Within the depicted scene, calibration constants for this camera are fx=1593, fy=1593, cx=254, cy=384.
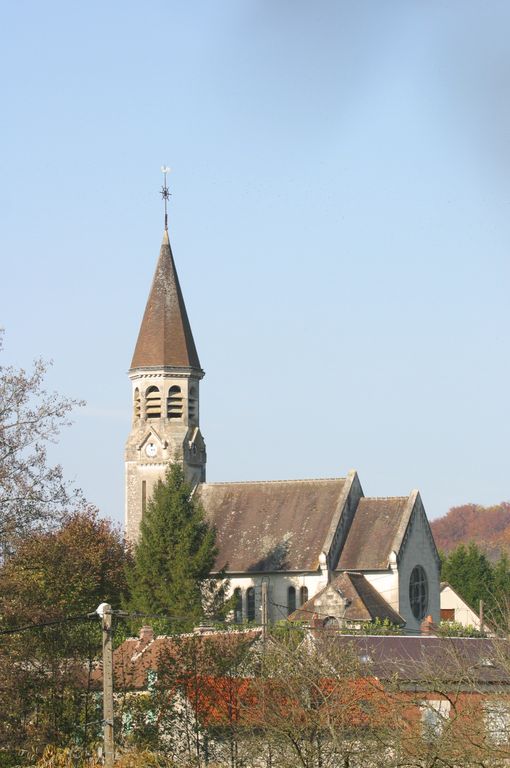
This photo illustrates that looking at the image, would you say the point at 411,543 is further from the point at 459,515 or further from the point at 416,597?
the point at 459,515

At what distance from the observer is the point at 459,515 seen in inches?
6225

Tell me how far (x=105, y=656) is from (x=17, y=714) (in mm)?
5262

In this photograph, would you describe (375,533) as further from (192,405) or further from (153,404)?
(153,404)

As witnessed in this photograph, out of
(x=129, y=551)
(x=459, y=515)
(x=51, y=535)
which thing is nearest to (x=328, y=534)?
(x=129, y=551)

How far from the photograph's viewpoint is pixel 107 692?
23750 mm

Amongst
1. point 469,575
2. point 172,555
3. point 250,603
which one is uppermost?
point 469,575

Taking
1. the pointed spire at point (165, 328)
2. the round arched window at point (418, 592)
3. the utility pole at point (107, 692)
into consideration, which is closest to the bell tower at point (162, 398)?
the pointed spire at point (165, 328)

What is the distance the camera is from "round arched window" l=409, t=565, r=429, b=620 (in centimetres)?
6094

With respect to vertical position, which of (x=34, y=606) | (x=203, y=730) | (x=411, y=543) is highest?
(x=411, y=543)

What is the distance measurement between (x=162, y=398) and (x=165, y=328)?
302 cm

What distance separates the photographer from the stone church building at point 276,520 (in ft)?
196

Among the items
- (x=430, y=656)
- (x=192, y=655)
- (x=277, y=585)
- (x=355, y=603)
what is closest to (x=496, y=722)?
(x=192, y=655)

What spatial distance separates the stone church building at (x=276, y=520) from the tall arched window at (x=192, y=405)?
0.14ft

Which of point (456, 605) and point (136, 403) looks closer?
point (136, 403)
